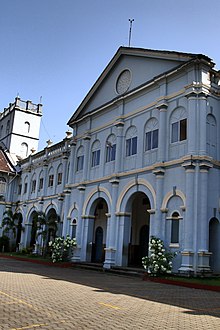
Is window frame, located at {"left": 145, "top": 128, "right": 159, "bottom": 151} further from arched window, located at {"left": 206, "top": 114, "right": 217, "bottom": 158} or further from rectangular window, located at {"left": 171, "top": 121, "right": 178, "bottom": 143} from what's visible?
arched window, located at {"left": 206, "top": 114, "right": 217, "bottom": 158}

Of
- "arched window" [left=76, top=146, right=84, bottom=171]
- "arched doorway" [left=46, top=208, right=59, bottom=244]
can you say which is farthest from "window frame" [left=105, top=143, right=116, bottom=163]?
"arched doorway" [left=46, top=208, right=59, bottom=244]

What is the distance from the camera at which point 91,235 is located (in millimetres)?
24375

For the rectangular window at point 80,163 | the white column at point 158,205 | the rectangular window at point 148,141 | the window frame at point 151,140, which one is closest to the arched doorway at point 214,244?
the white column at point 158,205

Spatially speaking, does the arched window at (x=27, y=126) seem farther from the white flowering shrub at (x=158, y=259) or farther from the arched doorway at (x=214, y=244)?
the arched doorway at (x=214, y=244)

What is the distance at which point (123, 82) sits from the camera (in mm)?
23734

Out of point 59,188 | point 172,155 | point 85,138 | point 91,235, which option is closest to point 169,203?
point 172,155

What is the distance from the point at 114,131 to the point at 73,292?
44.1 feet

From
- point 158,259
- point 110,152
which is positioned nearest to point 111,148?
point 110,152

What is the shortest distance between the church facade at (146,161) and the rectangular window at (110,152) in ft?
0.21

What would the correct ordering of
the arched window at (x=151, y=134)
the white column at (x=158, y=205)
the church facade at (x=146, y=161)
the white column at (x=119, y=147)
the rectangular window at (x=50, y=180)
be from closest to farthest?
the church facade at (x=146, y=161) → the white column at (x=158, y=205) → the arched window at (x=151, y=134) → the white column at (x=119, y=147) → the rectangular window at (x=50, y=180)

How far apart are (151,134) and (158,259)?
22.4 feet

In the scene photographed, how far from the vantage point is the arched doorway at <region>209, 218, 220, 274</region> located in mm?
17050

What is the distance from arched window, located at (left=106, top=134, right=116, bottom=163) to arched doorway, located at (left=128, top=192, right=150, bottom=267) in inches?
115

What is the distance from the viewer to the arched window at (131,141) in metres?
21.6
